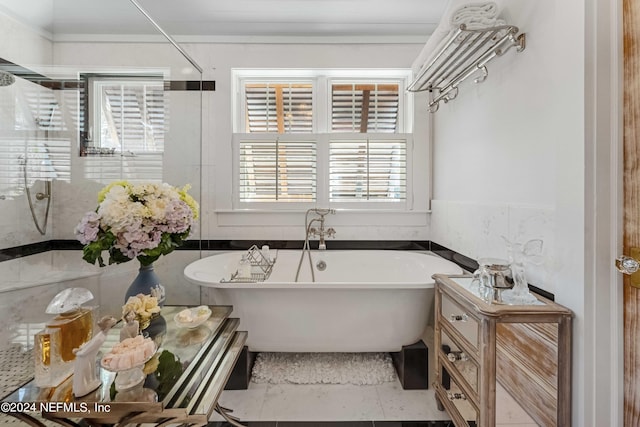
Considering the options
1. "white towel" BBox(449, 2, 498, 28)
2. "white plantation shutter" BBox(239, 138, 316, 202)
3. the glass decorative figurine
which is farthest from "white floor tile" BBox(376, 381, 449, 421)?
"white towel" BBox(449, 2, 498, 28)

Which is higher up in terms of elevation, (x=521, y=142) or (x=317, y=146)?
(x=317, y=146)

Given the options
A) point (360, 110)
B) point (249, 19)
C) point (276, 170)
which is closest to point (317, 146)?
point (276, 170)

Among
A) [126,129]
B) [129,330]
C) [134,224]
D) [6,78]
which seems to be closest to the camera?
[129,330]

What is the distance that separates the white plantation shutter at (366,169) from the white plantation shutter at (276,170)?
21 cm

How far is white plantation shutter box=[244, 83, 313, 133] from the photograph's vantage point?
102 inches

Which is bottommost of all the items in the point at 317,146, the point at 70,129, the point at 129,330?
the point at 129,330

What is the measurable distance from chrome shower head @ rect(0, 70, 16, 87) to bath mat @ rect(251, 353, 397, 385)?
7.05 feet

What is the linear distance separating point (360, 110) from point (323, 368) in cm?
213

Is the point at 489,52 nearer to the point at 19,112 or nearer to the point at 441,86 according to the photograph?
the point at 441,86

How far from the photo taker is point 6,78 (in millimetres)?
1520

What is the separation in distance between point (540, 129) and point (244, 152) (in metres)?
2.08

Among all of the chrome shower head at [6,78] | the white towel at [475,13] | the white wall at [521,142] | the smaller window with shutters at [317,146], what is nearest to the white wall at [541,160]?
the white wall at [521,142]

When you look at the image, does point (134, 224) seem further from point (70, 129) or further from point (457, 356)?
point (457, 356)

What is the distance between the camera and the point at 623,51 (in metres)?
0.95
